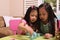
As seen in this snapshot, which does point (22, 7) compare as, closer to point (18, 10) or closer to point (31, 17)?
point (18, 10)

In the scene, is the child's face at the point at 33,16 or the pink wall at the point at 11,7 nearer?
the child's face at the point at 33,16

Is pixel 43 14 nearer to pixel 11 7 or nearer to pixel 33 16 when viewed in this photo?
pixel 33 16

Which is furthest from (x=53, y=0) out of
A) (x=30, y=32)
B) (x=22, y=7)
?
(x=30, y=32)

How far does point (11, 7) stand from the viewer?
12.7 ft

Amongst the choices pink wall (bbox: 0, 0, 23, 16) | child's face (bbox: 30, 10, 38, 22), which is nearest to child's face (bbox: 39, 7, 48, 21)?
child's face (bbox: 30, 10, 38, 22)

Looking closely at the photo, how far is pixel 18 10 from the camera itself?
379cm

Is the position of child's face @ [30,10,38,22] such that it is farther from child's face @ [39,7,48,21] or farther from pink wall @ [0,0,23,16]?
pink wall @ [0,0,23,16]

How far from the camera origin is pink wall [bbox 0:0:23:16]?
149 inches

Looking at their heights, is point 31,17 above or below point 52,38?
above

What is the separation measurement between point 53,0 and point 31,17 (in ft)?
7.95

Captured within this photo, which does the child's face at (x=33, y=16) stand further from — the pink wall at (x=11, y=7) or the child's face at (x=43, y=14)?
the pink wall at (x=11, y=7)

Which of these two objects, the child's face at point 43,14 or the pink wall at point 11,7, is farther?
the pink wall at point 11,7

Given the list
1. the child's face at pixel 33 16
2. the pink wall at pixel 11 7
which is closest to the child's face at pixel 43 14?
the child's face at pixel 33 16

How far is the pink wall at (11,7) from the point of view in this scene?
378 centimetres
